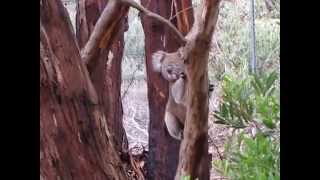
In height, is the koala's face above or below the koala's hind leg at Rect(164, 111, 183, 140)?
above

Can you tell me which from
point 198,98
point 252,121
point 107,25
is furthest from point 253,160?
point 107,25

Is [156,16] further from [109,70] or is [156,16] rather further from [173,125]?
[173,125]

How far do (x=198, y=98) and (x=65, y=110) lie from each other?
0.47 m

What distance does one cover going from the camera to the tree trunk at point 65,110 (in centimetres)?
185

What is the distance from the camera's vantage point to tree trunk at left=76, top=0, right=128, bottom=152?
6.18ft

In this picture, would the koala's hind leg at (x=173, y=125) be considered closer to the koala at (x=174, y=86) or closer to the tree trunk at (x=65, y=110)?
the koala at (x=174, y=86)

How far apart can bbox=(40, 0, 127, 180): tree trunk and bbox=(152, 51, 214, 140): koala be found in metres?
0.23

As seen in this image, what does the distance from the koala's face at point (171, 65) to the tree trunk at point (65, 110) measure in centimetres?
26

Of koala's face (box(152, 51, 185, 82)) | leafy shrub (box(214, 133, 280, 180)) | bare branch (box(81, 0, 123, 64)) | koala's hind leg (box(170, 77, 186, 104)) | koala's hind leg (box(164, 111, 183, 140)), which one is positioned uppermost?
bare branch (box(81, 0, 123, 64))

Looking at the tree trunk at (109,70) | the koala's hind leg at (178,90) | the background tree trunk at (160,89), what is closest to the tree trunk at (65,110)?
the tree trunk at (109,70)

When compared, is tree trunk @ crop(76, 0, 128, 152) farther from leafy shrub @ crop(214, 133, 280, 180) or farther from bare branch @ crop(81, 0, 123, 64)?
leafy shrub @ crop(214, 133, 280, 180)

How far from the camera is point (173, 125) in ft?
6.21

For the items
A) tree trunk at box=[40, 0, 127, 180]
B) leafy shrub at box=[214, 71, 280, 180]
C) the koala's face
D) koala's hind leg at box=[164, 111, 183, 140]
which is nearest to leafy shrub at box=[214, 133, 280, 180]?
leafy shrub at box=[214, 71, 280, 180]
